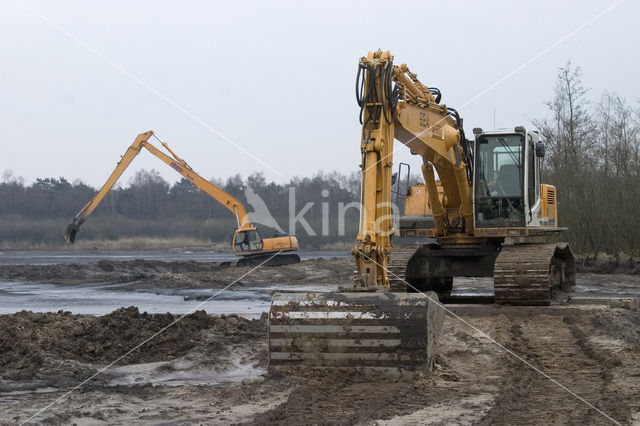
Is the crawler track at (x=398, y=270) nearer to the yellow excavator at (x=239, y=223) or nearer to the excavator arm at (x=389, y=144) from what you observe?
the excavator arm at (x=389, y=144)

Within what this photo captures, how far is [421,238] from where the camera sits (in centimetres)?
1592

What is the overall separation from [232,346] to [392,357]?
3717 mm

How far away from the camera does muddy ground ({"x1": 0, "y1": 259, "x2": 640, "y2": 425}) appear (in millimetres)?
7230

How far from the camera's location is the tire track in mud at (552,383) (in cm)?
702

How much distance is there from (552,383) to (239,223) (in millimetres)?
27592

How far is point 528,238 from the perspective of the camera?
15.6m

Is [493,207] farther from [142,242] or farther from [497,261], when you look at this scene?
[142,242]

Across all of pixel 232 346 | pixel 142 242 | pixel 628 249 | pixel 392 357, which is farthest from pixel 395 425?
pixel 142 242

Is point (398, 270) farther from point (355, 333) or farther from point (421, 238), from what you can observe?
point (355, 333)

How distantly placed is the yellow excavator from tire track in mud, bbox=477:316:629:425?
2284cm

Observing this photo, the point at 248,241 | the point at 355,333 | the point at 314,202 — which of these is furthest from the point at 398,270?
the point at 314,202

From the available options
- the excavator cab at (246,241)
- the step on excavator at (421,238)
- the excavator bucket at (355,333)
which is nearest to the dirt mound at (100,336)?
the excavator bucket at (355,333)

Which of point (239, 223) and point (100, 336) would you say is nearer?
point (100, 336)

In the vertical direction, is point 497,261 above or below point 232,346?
above
